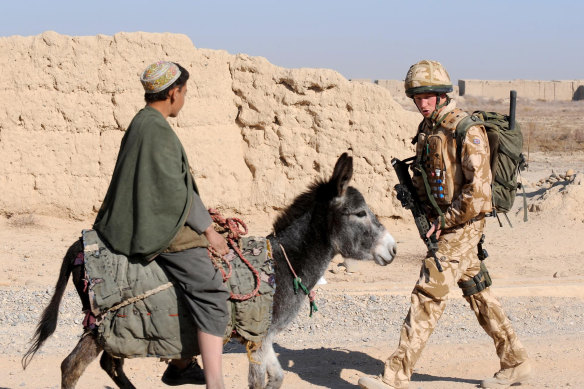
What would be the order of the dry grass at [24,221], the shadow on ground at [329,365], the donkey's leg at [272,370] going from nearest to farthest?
1. the donkey's leg at [272,370]
2. the shadow on ground at [329,365]
3. the dry grass at [24,221]

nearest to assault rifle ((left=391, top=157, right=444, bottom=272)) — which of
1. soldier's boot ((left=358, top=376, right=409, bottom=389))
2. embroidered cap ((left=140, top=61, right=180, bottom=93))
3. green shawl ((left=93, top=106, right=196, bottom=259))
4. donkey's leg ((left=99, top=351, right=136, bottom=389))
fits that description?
soldier's boot ((left=358, top=376, right=409, bottom=389))

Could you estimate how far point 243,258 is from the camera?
16.2 ft

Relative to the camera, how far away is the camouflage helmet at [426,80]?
5559 millimetres

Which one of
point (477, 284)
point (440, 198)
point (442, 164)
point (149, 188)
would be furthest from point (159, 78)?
point (477, 284)

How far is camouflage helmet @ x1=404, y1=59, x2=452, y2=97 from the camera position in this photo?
556 cm

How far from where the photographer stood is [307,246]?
538 centimetres

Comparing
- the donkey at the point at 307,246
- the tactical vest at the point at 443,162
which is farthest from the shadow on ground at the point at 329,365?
the tactical vest at the point at 443,162

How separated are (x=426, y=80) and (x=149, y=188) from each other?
91.0 inches

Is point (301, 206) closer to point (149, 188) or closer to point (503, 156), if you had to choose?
point (149, 188)

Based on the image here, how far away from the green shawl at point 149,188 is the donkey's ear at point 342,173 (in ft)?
4.08

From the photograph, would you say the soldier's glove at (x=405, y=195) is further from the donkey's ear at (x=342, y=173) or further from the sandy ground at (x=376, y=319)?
the sandy ground at (x=376, y=319)

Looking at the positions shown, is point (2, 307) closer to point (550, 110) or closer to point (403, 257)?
point (403, 257)

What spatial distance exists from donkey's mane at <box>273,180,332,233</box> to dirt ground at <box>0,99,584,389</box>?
1.62 metres

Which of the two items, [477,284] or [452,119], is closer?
[452,119]
